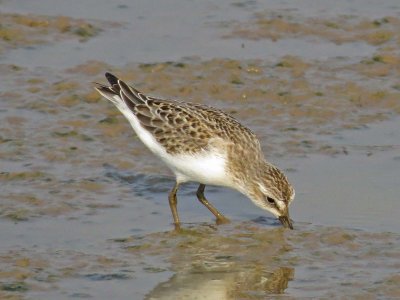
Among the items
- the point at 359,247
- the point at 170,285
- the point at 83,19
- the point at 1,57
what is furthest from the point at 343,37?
the point at 170,285

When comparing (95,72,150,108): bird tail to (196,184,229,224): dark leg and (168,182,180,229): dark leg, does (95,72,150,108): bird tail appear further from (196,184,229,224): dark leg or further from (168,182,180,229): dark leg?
(196,184,229,224): dark leg

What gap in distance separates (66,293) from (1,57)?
661 centimetres

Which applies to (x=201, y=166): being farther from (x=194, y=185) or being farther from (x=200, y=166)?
(x=194, y=185)

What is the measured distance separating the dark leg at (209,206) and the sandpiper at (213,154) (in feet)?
0.04

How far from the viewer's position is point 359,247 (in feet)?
40.7

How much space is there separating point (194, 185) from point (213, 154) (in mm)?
1544

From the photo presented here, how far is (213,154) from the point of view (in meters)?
12.8

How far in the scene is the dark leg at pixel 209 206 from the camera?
13211 mm

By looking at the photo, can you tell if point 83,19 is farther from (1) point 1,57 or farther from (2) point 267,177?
(2) point 267,177

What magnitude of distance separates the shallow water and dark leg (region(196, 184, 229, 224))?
0.12 m

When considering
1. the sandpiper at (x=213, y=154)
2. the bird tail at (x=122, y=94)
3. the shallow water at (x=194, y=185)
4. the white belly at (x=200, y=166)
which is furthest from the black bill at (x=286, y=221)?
the bird tail at (x=122, y=94)

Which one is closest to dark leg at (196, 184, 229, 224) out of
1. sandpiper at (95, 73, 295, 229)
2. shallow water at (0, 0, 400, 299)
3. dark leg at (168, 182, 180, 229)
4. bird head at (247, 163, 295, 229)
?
sandpiper at (95, 73, 295, 229)

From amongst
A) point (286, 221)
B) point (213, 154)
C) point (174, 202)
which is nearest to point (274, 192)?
point (286, 221)

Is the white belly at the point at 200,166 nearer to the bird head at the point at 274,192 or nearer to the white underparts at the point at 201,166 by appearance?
the white underparts at the point at 201,166
